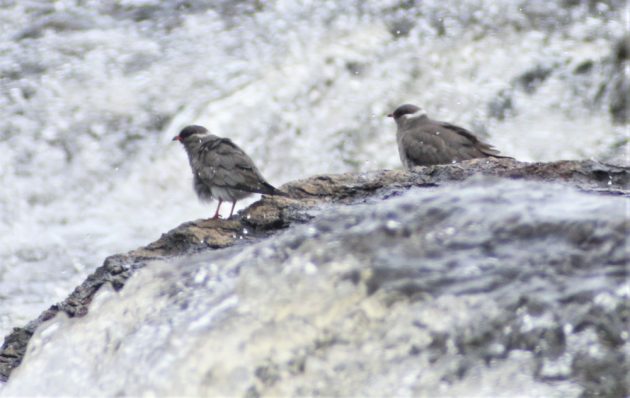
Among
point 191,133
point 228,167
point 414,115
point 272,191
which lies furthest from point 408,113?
point 272,191

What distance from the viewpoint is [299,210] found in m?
5.41

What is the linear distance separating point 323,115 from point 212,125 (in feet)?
4.58

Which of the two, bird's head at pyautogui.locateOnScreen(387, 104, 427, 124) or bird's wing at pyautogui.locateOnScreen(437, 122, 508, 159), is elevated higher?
bird's head at pyautogui.locateOnScreen(387, 104, 427, 124)

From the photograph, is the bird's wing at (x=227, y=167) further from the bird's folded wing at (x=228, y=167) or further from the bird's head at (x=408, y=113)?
the bird's head at (x=408, y=113)

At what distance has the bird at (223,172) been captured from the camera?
681 cm

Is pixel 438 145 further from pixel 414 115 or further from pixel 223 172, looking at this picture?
pixel 223 172

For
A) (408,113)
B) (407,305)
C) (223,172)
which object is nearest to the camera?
(407,305)

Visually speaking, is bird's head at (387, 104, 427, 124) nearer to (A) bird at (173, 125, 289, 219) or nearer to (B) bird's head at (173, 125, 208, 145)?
(B) bird's head at (173, 125, 208, 145)

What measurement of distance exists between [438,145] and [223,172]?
2.08 metres

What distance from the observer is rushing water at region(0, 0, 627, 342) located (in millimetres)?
11734

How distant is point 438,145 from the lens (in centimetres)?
821

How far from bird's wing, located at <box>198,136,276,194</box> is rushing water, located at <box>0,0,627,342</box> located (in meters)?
3.92

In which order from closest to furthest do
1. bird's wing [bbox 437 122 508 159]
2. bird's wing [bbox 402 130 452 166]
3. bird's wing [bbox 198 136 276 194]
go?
bird's wing [bbox 198 136 276 194] → bird's wing [bbox 437 122 508 159] → bird's wing [bbox 402 130 452 166]

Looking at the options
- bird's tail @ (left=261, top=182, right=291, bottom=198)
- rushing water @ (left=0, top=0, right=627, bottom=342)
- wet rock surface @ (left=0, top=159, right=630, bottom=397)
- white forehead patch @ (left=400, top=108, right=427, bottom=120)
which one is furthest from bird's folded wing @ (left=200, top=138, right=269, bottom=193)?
rushing water @ (left=0, top=0, right=627, bottom=342)
